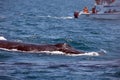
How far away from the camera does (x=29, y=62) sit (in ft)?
74.9

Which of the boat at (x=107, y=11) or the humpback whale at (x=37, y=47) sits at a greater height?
the boat at (x=107, y=11)

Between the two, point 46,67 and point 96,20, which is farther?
point 96,20

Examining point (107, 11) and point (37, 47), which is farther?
point (107, 11)

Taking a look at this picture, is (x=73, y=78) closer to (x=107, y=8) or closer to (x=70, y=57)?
(x=70, y=57)

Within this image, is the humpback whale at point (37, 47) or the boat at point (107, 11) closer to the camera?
the humpback whale at point (37, 47)

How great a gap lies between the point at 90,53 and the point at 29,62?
19.3 feet

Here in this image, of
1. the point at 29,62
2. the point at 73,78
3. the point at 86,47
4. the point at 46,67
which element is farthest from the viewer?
the point at 86,47

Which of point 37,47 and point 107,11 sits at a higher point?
point 107,11

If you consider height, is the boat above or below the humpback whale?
above

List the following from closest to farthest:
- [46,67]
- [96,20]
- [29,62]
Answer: [46,67], [29,62], [96,20]

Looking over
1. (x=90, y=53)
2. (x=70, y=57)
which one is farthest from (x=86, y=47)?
(x=70, y=57)

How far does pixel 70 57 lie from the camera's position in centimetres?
2533

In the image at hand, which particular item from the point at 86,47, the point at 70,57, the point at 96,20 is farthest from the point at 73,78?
the point at 96,20

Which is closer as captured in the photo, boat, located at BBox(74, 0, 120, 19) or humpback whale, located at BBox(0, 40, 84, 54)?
humpback whale, located at BBox(0, 40, 84, 54)
